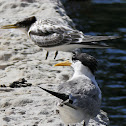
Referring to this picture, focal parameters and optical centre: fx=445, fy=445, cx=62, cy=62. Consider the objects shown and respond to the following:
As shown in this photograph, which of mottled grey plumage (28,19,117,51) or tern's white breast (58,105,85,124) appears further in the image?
mottled grey plumage (28,19,117,51)

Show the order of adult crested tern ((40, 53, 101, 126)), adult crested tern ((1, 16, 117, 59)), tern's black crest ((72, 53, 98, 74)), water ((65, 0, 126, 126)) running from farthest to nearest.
Result: water ((65, 0, 126, 126)) → adult crested tern ((1, 16, 117, 59)) → tern's black crest ((72, 53, 98, 74)) → adult crested tern ((40, 53, 101, 126))

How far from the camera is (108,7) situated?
41.3ft

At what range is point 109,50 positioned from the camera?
9695 millimetres

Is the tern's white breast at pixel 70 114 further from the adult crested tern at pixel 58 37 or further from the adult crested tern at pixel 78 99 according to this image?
the adult crested tern at pixel 58 37

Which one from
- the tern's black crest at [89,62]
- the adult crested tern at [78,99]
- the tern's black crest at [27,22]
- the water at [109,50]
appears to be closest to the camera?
the adult crested tern at [78,99]

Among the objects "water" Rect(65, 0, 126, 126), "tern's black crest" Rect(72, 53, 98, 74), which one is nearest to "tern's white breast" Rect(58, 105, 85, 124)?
"tern's black crest" Rect(72, 53, 98, 74)

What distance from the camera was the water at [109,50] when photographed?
24.1ft

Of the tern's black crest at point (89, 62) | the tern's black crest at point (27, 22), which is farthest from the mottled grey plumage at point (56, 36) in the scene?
the tern's black crest at point (89, 62)

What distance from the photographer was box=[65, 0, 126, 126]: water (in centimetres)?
734

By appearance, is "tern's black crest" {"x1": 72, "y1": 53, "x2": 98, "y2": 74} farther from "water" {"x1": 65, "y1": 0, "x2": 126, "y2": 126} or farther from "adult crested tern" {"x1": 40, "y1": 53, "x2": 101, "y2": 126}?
"water" {"x1": 65, "y1": 0, "x2": 126, "y2": 126}

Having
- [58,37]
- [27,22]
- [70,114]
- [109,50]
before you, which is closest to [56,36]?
[58,37]

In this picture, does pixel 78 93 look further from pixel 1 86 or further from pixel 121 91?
pixel 121 91

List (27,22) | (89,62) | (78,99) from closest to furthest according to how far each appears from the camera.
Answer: (78,99), (89,62), (27,22)

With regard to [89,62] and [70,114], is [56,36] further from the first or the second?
[70,114]
